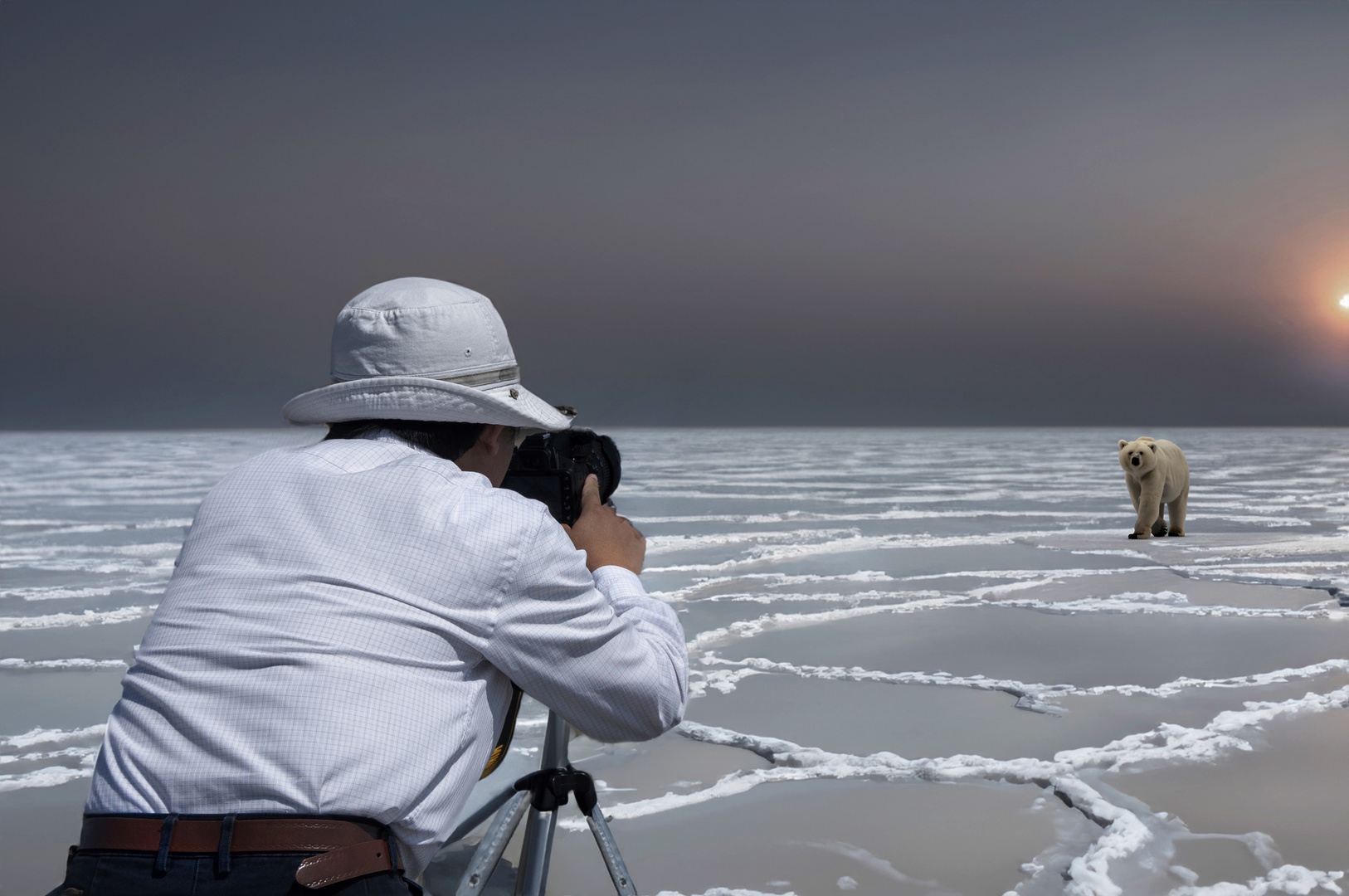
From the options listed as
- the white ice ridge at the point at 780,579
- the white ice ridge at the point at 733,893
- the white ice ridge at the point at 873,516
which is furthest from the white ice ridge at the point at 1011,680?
the white ice ridge at the point at 873,516

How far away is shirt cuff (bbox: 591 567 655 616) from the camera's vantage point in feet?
3.99

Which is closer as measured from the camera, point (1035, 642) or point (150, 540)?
point (1035, 642)

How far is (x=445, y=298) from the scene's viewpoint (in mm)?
1182

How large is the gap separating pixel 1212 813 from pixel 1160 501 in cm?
566

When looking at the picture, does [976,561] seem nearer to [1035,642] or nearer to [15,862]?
[1035,642]

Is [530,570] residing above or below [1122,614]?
above

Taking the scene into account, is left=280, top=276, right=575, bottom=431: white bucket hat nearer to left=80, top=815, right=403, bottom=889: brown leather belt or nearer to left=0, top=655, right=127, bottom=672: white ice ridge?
left=80, top=815, right=403, bottom=889: brown leather belt

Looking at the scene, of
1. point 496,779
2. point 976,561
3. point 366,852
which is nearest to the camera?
point 366,852

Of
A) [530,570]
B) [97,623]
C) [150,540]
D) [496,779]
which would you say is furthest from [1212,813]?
[150,540]

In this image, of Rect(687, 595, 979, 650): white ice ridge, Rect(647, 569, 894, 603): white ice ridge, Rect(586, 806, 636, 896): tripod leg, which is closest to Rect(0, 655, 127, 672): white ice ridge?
Rect(687, 595, 979, 650): white ice ridge

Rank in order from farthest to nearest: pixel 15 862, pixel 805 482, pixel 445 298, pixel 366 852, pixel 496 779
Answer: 1. pixel 805 482
2. pixel 496 779
3. pixel 15 862
4. pixel 445 298
5. pixel 366 852

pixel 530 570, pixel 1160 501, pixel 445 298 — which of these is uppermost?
pixel 445 298

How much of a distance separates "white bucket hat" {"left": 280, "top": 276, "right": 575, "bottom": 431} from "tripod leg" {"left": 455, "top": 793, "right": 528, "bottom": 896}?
79 centimetres

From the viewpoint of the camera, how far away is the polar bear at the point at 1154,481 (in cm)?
709
